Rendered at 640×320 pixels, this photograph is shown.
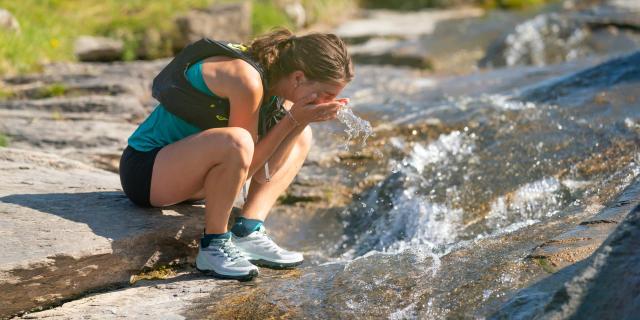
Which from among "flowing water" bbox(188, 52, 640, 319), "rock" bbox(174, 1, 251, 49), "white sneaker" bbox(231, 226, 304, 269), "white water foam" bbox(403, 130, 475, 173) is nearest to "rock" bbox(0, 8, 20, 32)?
"rock" bbox(174, 1, 251, 49)

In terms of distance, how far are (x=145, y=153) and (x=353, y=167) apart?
2.06m

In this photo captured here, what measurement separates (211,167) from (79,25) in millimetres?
6765

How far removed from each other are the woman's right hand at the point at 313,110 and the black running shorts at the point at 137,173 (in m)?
0.66

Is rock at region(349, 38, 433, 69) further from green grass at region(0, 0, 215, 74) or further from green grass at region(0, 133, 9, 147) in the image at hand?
green grass at region(0, 133, 9, 147)

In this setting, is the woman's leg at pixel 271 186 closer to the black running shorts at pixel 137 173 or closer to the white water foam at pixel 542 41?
the black running shorts at pixel 137 173

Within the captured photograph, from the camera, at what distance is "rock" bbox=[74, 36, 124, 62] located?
9445mm

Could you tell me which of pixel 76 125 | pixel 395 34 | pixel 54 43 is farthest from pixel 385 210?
pixel 395 34

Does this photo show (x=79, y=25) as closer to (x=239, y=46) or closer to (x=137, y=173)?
(x=137, y=173)

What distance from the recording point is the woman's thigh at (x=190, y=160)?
3.73 m

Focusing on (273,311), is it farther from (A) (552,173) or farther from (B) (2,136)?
(B) (2,136)

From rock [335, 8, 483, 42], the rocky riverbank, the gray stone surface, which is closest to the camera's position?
the rocky riverbank

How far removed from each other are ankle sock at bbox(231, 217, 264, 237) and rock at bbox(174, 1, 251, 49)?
658 cm

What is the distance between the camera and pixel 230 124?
381 centimetres

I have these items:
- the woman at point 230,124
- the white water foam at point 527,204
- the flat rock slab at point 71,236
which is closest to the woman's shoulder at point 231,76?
the woman at point 230,124
